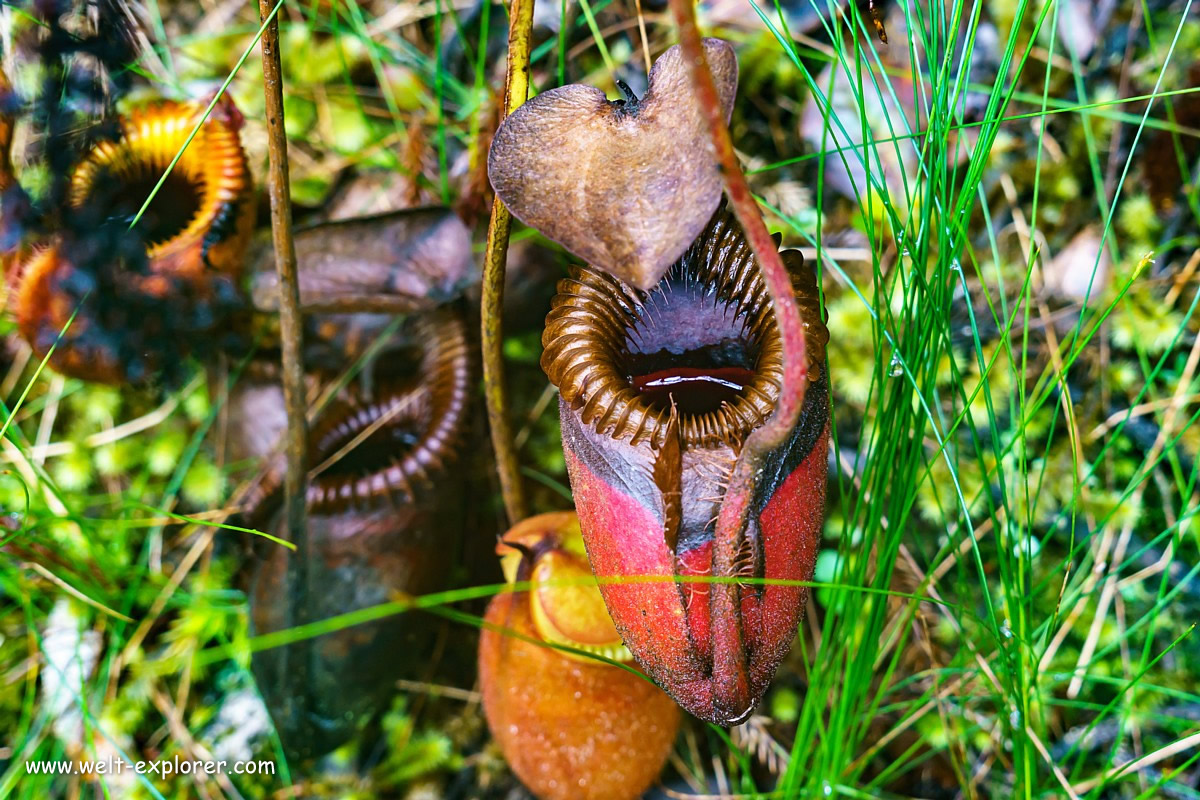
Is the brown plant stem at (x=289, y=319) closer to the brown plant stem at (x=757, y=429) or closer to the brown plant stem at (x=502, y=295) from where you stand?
the brown plant stem at (x=502, y=295)

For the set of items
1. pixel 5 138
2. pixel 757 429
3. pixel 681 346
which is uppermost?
pixel 5 138

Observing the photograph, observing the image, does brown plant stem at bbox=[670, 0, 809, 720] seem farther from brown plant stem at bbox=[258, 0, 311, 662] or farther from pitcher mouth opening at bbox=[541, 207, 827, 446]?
brown plant stem at bbox=[258, 0, 311, 662]

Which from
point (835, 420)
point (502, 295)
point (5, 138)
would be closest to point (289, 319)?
point (502, 295)

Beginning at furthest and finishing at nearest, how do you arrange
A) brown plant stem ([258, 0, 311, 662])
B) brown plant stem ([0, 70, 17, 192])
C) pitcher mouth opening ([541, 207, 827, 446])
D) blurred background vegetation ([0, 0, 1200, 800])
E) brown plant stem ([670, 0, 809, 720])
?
blurred background vegetation ([0, 0, 1200, 800]) → brown plant stem ([0, 70, 17, 192]) → brown plant stem ([258, 0, 311, 662]) → pitcher mouth opening ([541, 207, 827, 446]) → brown plant stem ([670, 0, 809, 720])

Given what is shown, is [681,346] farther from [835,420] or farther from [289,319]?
[289,319]

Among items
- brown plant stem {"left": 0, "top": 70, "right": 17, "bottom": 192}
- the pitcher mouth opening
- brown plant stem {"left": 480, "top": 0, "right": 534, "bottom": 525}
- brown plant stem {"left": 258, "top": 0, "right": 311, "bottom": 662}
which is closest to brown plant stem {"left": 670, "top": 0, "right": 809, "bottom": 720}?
the pitcher mouth opening

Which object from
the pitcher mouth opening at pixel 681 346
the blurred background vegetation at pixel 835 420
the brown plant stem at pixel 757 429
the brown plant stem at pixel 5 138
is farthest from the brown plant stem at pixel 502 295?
the brown plant stem at pixel 5 138

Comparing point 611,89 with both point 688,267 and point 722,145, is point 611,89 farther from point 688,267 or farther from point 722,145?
point 722,145
